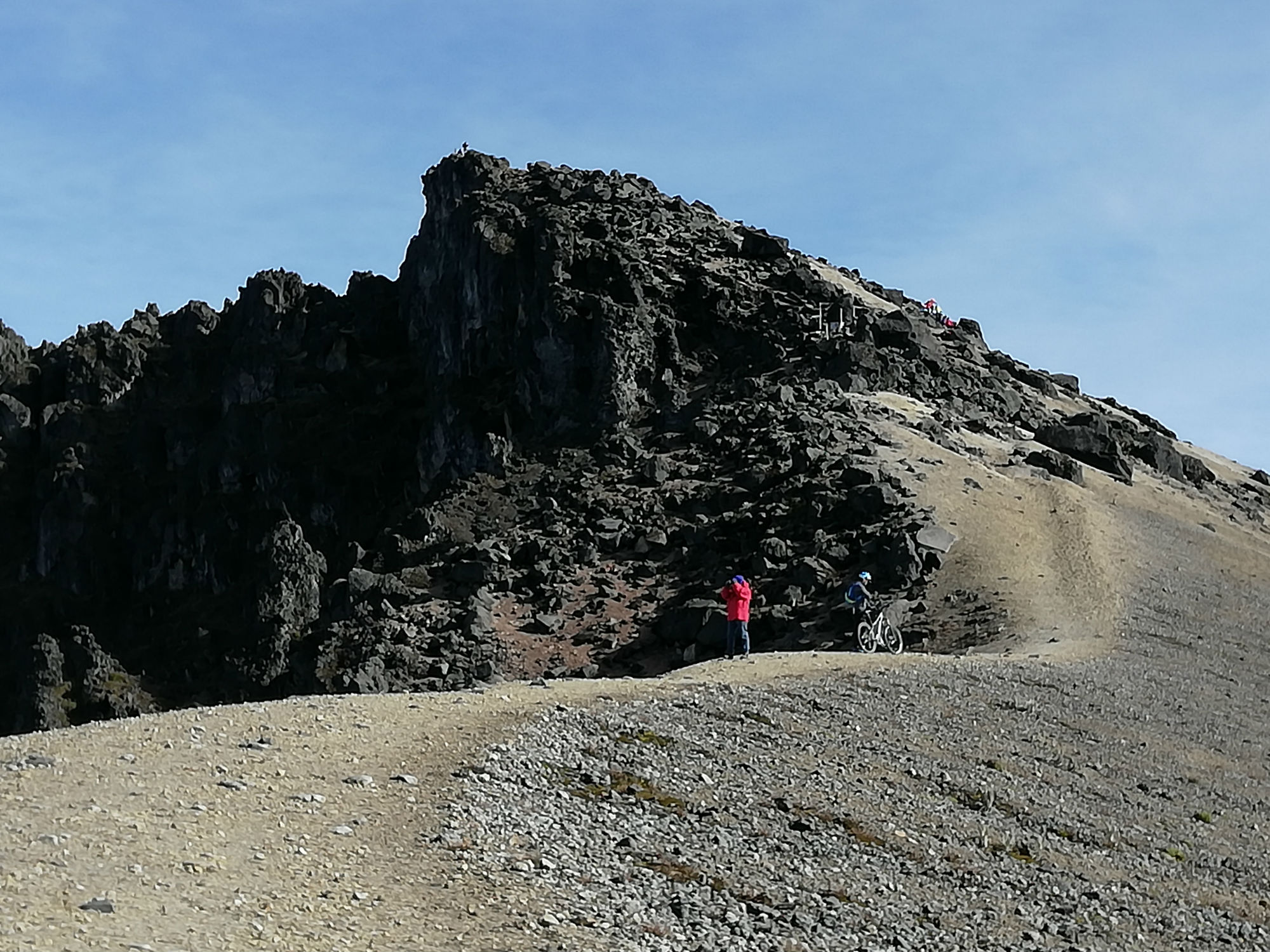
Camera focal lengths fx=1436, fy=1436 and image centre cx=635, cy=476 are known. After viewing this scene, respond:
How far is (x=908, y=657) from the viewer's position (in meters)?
39.4

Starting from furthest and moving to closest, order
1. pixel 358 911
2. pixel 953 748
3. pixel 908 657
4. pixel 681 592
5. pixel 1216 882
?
pixel 681 592 → pixel 908 657 → pixel 953 748 → pixel 1216 882 → pixel 358 911

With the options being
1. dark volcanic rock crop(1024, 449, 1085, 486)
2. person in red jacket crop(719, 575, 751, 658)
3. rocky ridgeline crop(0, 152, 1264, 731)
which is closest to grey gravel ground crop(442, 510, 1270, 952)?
person in red jacket crop(719, 575, 751, 658)

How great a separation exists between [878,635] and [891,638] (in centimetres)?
136

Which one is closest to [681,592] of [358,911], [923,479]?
[923,479]

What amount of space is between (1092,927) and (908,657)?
1840 cm

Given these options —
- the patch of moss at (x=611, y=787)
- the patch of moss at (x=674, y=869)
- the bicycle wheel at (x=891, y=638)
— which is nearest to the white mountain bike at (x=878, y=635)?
the bicycle wheel at (x=891, y=638)

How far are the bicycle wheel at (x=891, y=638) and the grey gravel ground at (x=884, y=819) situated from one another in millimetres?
5420

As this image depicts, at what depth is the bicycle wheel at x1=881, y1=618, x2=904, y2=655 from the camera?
4466cm

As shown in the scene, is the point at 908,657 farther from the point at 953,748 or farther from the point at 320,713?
the point at 320,713

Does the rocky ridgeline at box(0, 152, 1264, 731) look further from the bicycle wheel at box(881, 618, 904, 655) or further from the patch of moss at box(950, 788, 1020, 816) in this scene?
the patch of moss at box(950, 788, 1020, 816)

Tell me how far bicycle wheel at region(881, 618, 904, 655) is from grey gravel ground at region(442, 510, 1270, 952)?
5.42 meters

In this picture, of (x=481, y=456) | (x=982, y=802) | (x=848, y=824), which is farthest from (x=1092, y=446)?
(x=848, y=824)

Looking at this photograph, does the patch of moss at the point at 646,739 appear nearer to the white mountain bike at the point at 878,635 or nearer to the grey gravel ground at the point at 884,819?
the grey gravel ground at the point at 884,819

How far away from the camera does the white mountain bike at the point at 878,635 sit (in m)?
43.8
